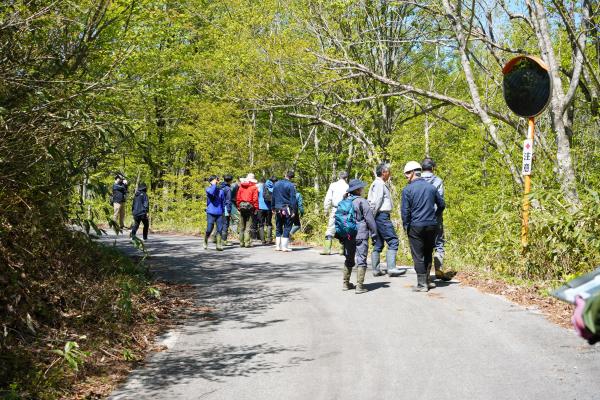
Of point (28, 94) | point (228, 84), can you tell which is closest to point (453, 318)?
point (28, 94)

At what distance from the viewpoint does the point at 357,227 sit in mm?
10023

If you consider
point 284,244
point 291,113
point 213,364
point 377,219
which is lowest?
point 213,364

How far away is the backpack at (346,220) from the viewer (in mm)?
9977

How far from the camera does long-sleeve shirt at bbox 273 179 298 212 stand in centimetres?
1638

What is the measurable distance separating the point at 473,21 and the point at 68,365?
37.3ft

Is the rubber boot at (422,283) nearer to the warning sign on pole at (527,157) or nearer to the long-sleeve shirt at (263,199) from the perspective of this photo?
the warning sign on pole at (527,157)

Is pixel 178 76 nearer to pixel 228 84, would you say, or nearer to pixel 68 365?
pixel 228 84

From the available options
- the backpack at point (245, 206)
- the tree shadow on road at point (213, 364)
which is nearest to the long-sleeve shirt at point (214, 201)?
the backpack at point (245, 206)

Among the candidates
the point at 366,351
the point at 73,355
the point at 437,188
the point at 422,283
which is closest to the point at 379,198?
the point at 437,188

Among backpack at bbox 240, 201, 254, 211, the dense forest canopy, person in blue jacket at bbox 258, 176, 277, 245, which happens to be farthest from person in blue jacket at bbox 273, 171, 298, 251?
the dense forest canopy

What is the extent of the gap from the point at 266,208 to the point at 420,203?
906 centimetres

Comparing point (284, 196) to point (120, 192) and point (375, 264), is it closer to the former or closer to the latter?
point (375, 264)

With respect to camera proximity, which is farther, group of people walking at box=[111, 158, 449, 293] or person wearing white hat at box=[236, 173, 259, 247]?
person wearing white hat at box=[236, 173, 259, 247]

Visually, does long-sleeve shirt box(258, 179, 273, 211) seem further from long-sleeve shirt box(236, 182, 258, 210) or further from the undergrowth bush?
the undergrowth bush
